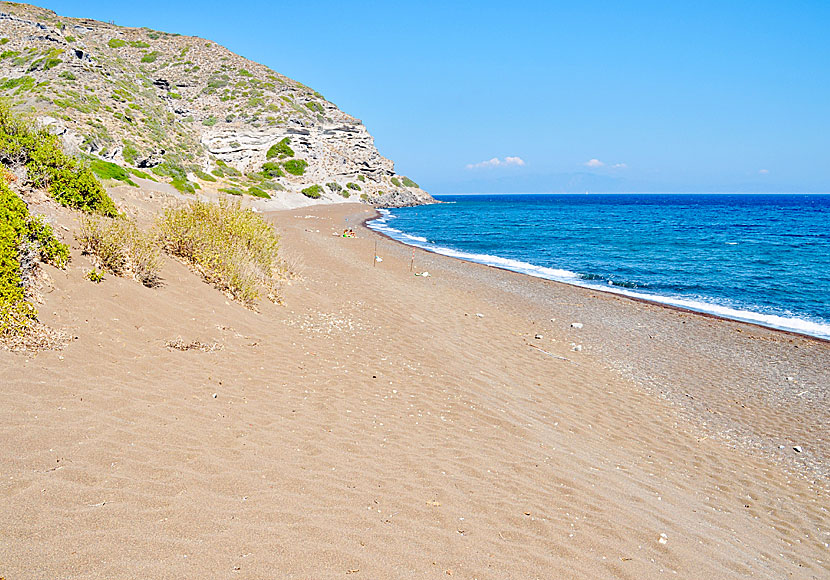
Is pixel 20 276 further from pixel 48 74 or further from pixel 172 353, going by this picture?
pixel 48 74

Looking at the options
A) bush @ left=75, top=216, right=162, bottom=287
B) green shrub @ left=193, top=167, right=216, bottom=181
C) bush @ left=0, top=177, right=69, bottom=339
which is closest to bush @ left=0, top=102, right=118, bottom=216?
bush @ left=75, top=216, right=162, bottom=287

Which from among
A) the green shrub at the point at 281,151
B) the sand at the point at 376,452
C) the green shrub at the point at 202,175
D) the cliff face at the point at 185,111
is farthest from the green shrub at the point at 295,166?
the sand at the point at 376,452

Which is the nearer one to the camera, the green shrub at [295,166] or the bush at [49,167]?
the bush at [49,167]

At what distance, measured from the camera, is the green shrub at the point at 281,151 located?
2539 inches

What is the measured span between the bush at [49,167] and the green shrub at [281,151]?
178ft

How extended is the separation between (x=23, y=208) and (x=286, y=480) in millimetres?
6556

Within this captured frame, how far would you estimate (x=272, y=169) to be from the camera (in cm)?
6153

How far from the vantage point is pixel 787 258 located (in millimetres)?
30438

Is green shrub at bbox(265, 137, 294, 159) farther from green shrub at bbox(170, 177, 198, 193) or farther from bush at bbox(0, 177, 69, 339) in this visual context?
bush at bbox(0, 177, 69, 339)

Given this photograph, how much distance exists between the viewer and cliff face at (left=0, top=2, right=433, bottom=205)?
123 ft

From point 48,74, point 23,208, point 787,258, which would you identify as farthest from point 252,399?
point 48,74

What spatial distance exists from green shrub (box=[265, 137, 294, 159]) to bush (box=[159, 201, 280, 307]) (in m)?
54.2

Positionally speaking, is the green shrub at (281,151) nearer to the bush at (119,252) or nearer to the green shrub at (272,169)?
the green shrub at (272,169)

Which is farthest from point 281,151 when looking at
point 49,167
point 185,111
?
point 49,167
